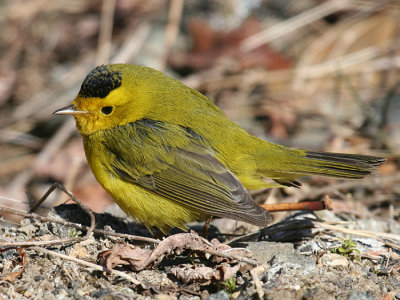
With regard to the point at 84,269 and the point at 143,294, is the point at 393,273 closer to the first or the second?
the point at 143,294

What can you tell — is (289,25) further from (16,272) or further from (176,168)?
(16,272)

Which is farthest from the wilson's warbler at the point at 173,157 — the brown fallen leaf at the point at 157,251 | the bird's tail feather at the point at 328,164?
the brown fallen leaf at the point at 157,251

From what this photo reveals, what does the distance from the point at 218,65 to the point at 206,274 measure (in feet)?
15.6

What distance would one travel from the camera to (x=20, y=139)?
23.0ft

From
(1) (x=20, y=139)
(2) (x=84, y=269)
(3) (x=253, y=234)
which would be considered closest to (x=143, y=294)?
(2) (x=84, y=269)

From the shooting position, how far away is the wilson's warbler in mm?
3461

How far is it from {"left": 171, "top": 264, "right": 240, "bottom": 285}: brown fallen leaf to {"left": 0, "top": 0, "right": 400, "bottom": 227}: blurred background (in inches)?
121

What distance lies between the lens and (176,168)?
11.7 ft

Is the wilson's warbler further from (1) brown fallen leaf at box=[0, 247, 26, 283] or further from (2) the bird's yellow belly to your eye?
(1) brown fallen leaf at box=[0, 247, 26, 283]

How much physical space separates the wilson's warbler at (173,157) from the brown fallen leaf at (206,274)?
0.48 m

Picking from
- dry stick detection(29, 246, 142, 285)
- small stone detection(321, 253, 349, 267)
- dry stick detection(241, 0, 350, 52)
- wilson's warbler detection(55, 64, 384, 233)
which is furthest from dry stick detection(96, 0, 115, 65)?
small stone detection(321, 253, 349, 267)

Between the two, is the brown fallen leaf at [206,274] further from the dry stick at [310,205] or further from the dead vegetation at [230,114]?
the dry stick at [310,205]

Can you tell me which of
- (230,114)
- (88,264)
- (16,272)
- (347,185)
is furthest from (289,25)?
(16,272)

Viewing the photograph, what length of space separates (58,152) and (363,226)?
4.12 m
